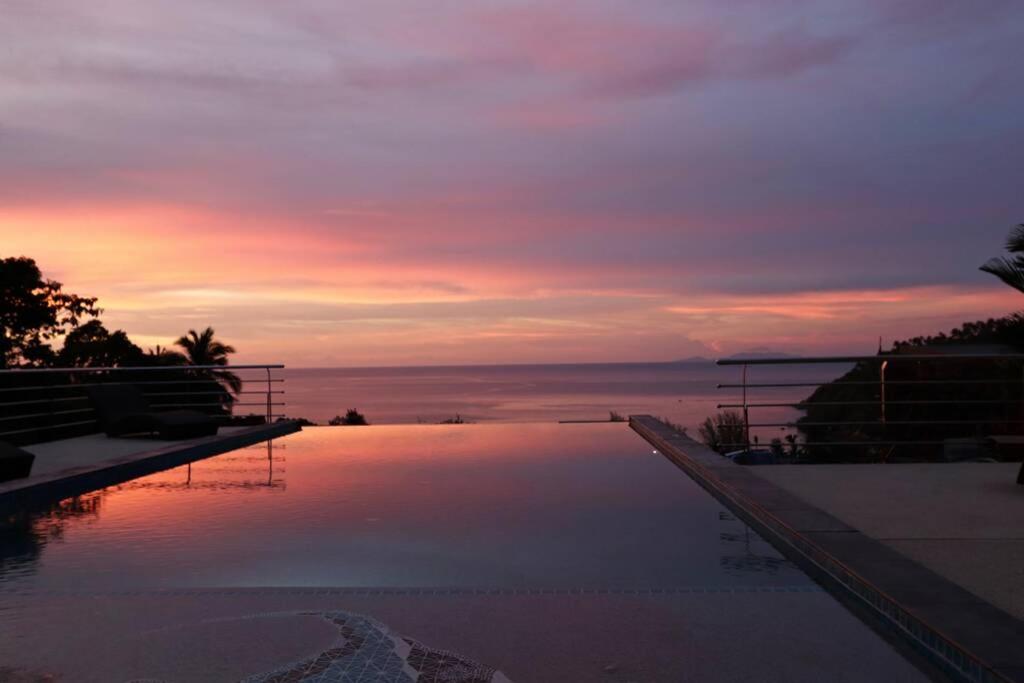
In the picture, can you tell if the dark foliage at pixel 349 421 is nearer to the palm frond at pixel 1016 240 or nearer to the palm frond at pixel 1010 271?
the palm frond at pixel 1010 271

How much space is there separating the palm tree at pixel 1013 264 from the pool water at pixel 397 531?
416cm

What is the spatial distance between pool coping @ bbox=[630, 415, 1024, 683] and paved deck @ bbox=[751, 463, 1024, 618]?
18cm

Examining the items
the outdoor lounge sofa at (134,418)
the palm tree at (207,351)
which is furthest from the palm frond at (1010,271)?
the palm tree at (207,351)

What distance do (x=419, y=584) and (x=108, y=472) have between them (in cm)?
468

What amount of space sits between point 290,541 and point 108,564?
97 centimetres

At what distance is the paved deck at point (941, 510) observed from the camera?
3.82 meters

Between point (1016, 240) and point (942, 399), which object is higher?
point (1016, 240)

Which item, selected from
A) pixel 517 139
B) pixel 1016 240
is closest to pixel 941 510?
pixel 1016 240

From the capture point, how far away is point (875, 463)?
812 centimetres

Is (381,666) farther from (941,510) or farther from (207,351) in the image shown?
(207,351)

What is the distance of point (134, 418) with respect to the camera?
1032 cm

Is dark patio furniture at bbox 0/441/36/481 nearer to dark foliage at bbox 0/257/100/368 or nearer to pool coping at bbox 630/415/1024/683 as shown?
pool coping at bbox 630/415/1024/683

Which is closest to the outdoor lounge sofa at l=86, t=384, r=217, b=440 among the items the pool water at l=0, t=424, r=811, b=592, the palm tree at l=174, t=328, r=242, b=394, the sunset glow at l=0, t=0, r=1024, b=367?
the pool water at l=0, t=424, r=811, b=592

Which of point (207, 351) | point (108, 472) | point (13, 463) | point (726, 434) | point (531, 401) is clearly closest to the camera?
point (13, 463)
